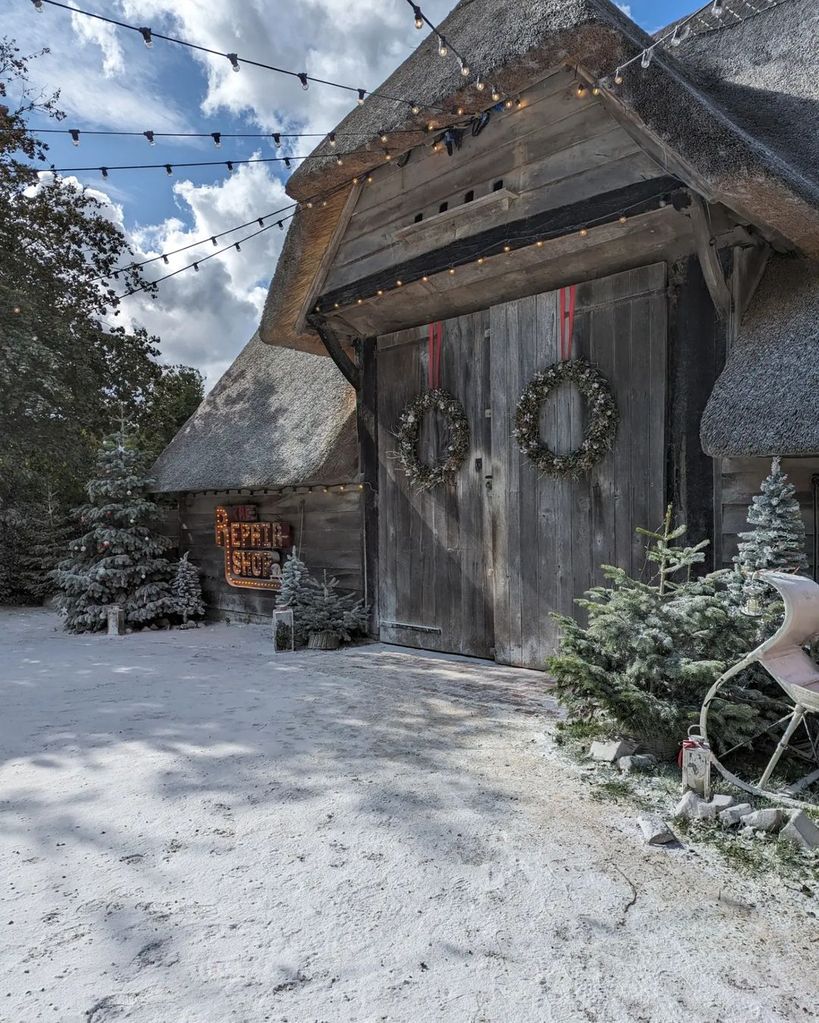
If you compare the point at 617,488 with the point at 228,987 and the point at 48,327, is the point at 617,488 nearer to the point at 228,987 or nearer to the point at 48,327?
the point at 228,987

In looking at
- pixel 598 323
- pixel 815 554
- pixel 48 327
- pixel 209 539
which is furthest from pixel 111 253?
pixel 815 554

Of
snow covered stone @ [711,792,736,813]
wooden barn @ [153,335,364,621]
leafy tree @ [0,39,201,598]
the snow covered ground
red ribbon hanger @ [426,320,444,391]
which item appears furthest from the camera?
leafy tree @ [0,39,201,598]

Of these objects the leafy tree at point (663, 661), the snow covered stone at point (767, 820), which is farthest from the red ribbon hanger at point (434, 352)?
the snow covered stone at point (767, 820)

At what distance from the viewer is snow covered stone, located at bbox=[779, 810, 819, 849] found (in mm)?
2332

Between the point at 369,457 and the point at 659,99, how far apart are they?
4.19m

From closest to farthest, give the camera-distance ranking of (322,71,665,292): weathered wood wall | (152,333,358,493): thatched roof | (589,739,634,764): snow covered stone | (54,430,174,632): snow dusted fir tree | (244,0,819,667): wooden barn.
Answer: (589,739,634,764): snow covered stone → (244,0,819,667): wooden barn → (322,71,665,292): weathered wood wall → (152,333,358,493): thatched roof → (54,430,174,632): snow dusted fir tree

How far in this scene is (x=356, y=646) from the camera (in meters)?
6.69

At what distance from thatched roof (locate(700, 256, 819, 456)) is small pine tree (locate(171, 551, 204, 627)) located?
7.29 metres

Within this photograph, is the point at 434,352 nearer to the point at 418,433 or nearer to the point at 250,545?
the point at 418,433

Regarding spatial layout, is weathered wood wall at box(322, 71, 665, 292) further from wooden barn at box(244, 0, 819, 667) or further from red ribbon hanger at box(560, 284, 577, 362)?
red ribbon hanger at box(560, 284, 577, 362)

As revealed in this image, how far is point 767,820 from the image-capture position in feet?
8.05

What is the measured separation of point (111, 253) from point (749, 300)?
13.4m

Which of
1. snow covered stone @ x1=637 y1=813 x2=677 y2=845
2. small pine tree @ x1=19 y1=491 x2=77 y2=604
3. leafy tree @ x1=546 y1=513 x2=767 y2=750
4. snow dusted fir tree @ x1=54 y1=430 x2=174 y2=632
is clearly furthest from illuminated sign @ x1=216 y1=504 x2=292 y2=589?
snow covered stone @ x1=637 y1=813 x2=677 y2=845

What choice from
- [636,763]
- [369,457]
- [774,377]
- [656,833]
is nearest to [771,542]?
[774,377]
